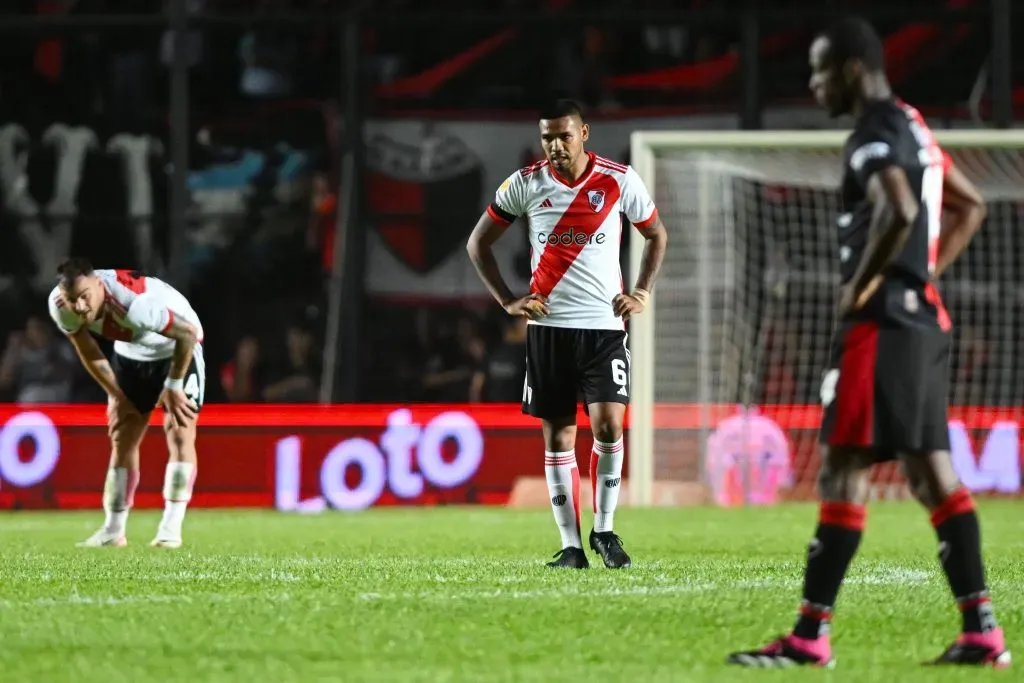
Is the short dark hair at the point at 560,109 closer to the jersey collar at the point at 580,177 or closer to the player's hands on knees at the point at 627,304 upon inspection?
the jersey collar at the point at 580,177

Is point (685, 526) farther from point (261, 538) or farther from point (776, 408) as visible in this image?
point (776, 408)

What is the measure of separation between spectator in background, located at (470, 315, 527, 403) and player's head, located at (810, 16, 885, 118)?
1267 centimetres

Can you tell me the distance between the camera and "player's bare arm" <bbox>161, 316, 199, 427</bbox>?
357 inches

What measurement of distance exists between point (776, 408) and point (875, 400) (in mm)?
11741

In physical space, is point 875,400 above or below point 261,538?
above

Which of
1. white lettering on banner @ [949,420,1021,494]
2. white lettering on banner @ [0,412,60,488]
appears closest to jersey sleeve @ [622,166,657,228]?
white lettering on banner @ [0,412,60,488]

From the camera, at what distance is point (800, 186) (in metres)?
16.8

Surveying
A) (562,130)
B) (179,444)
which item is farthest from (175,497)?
(562,130)

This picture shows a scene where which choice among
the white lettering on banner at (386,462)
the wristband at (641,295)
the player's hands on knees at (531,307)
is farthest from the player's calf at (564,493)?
the white lettering on banner at (386,462)

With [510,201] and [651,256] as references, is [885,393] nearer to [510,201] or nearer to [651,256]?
[651,256]

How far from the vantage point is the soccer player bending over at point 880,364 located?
184 inches

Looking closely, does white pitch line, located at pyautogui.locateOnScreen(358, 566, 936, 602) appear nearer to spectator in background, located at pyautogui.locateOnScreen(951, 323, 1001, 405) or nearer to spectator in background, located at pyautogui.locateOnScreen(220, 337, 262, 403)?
spectator in background, located at pyautogui.locateOnScreen(951, 323, 1001, 405)

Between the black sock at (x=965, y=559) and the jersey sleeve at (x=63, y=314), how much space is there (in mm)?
5174

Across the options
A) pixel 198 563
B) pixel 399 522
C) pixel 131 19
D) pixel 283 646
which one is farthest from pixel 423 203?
pixel 283 646
